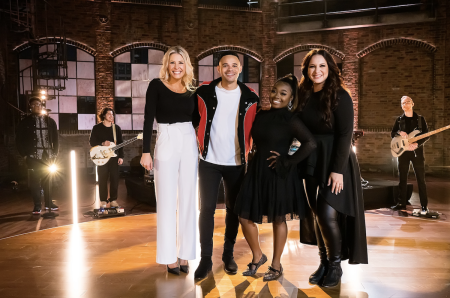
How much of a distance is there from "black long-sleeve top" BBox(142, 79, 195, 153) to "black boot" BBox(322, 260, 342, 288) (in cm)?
158

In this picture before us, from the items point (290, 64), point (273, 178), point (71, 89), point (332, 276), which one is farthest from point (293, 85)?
point (71, 89)

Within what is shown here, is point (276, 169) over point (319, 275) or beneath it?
over

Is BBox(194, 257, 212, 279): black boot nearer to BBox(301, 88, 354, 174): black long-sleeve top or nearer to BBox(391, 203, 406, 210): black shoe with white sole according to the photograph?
BBox(301, 88, 354, 174): black long-sleeve top

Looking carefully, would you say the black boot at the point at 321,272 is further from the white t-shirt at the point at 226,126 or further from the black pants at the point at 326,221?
the white t-shirt at the point at 226,126

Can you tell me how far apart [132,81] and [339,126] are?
9.73 metres

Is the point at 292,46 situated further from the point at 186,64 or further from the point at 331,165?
the point at 331,165

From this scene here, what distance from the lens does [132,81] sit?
455 inches

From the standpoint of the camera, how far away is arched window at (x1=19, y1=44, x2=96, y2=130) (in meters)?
10.8

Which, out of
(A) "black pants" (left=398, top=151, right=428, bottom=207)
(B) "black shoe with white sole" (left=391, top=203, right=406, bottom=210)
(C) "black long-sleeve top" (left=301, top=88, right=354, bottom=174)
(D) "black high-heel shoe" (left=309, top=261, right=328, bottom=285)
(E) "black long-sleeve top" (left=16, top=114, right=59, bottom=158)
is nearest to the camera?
(C) "black long-sleeve top" (left=301, top=88, right=354, bottom=174)

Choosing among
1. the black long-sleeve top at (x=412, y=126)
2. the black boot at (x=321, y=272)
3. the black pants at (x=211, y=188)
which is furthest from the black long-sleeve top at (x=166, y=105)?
the black long-sleeve top at (x=412, y=126)

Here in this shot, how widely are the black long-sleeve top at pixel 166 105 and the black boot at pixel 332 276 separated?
5.19 ft

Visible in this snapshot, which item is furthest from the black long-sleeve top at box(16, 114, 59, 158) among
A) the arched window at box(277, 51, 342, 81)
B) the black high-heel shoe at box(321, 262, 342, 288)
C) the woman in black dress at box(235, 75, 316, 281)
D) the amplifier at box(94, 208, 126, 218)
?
the arched window at box(277, 51, 342, 81)

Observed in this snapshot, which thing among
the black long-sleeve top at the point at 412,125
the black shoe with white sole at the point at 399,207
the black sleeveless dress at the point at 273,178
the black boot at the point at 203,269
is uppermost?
the black long-sleeve top at the point at 412,125

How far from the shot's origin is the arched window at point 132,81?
11.4 metres
